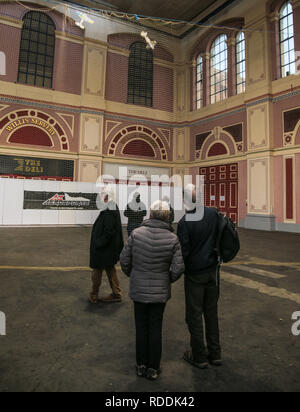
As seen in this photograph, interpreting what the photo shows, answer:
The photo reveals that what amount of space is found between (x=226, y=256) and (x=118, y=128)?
14.6 metres

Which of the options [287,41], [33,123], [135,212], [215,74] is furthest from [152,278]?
[215,74]

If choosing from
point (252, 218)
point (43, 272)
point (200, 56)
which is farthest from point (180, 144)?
point (43, 272)

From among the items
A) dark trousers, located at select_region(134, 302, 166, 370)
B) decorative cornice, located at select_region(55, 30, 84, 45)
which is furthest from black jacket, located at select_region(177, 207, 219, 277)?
decorative cornice, located at select_region(55, 30, 84, 45)

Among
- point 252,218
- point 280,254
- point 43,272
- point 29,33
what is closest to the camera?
point 43,272

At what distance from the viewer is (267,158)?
1221 centimetres

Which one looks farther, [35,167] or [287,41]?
[35,167]

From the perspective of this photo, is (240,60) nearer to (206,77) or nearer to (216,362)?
(206,77)

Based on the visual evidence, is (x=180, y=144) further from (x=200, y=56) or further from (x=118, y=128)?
(x=200, y=56)

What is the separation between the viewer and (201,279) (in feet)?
7.35

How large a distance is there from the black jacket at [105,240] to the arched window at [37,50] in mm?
13537

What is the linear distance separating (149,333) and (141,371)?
0.30 meters

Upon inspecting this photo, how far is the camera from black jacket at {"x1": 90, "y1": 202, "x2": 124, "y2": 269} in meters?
3.45

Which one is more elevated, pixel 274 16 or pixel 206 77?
pixel 274 16

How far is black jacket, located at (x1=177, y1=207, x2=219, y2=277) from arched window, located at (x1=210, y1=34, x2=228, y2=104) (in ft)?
47.3
